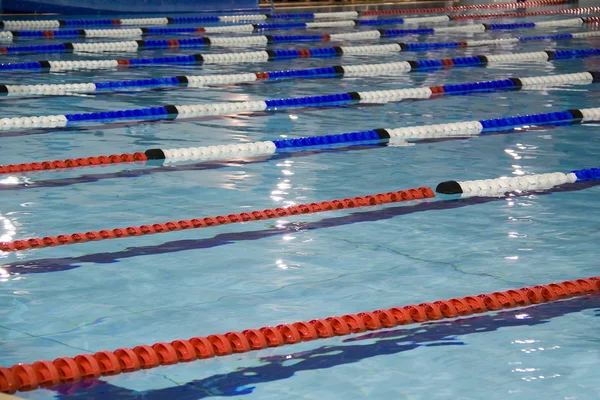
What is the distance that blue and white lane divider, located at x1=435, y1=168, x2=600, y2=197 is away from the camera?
5355 millimetres

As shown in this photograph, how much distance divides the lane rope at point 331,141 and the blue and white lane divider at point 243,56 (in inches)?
161

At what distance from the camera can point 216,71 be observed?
10.2 metres

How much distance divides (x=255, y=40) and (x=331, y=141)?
655cm

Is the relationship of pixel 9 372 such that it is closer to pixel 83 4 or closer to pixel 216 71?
pixel 216 71

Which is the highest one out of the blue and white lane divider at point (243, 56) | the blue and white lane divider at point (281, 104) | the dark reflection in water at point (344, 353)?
the blue and white lane divider at point (243, 56)

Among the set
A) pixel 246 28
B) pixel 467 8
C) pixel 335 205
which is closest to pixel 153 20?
pixel 246 28

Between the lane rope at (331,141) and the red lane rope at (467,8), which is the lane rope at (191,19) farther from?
the lane rope at (331,141)

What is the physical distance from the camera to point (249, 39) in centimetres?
1300

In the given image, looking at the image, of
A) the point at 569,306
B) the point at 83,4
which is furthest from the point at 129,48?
the point at 569,306

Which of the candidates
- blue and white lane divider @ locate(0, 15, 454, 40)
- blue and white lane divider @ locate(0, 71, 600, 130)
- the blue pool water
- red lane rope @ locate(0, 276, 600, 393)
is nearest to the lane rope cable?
blue and white lane divider @ locate(0, 15, 454, 40)

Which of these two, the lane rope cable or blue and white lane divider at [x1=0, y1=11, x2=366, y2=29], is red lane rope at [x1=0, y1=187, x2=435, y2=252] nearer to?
the lane rope cable

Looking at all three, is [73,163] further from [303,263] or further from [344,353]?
[344,353]

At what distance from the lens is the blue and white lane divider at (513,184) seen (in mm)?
5355

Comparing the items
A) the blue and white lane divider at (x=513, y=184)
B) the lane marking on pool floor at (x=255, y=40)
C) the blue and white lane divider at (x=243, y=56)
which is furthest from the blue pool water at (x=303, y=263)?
the lane marking on pool floor at (x=255, y=40)
